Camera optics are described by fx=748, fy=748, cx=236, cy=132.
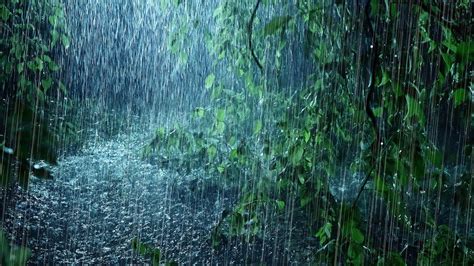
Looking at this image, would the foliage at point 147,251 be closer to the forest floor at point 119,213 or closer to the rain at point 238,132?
the rain at point 238,132

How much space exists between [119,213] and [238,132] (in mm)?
1559

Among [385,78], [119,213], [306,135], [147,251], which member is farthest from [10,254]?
[119,213]

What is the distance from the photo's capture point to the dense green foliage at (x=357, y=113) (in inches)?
46.7

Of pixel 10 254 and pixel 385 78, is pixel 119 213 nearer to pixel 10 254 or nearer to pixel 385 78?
pixel 385 78

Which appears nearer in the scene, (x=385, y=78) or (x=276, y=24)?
(x=276, y=24)

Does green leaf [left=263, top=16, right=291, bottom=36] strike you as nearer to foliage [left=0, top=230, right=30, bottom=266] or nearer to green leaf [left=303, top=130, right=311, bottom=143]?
foliage [left=0, top=230, right=30, bottom=266]

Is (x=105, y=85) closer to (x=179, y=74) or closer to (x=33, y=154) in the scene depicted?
(x=179, y=74)

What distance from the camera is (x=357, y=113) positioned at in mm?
1618

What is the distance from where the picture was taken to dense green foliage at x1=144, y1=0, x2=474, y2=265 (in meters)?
1.19

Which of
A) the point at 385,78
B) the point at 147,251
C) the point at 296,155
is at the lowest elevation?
the point at 147,251

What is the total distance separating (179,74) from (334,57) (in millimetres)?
2804

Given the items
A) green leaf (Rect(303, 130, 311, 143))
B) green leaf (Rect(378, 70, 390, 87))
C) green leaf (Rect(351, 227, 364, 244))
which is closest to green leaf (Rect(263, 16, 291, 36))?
green leaf (Rect(378, 70, 390, 87))

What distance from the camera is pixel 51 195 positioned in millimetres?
4148

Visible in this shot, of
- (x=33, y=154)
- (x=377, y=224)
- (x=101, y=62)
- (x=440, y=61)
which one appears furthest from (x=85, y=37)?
(x=33, y=154)
